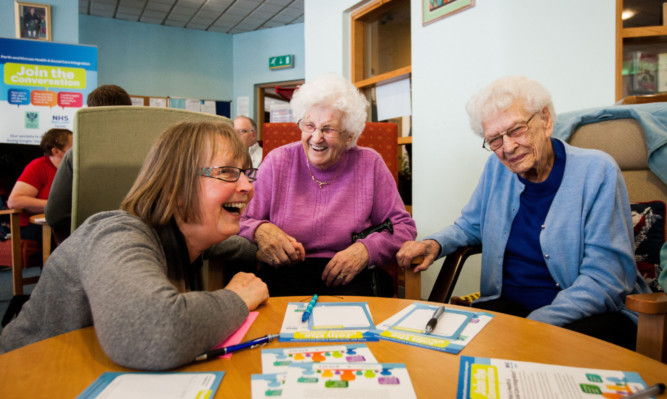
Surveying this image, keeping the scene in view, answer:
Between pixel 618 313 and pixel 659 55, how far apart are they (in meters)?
1.47

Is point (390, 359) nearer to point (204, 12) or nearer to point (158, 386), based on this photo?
point (158, 386)

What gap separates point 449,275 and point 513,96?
0.63 meters

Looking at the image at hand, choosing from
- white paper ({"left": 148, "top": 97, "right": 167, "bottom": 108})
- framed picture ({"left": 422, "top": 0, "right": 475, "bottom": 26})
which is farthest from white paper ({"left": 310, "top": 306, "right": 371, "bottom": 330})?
white paper ({"left": 148, "top": 97, "right": 167, "bottom": 108})

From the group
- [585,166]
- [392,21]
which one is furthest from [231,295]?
[392,21]

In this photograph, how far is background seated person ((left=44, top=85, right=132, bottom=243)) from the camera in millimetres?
1960

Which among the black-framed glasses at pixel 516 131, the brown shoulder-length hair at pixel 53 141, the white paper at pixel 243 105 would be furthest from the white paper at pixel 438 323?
the white paper at pixel 243 105

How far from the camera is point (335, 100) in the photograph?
5.44 ft

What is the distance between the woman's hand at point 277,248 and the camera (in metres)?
1.48

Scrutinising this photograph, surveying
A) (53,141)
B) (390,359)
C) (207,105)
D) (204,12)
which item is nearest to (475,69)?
(390,359)

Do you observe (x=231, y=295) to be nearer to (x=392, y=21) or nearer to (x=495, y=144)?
(x=495, y=144)

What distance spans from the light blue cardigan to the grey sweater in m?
0.94

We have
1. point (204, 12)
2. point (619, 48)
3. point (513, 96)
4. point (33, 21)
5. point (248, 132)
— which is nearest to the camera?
point (513, 96)

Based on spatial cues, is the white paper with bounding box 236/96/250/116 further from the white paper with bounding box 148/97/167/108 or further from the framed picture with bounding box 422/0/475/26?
the framed picture with bounding box 422/0/475/26

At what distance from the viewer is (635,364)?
28.1 inches
